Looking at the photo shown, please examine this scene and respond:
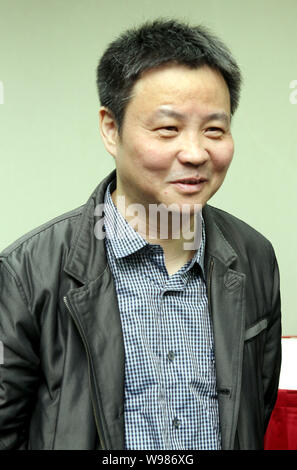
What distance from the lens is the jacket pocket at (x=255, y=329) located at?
134cm

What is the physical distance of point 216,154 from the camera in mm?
1206

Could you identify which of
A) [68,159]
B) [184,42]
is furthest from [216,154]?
[68,159]

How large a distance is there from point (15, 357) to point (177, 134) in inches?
20.6

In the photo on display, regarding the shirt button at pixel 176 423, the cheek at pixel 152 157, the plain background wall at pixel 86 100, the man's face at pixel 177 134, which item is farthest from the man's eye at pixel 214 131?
the plain background wall at pixel 86 100

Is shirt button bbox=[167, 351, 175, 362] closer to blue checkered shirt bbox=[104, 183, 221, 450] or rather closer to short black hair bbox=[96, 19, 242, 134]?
blue checkered shirt bbox=[104, 183, 221, 450]

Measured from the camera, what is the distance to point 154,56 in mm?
1191

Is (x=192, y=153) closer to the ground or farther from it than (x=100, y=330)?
farther from it

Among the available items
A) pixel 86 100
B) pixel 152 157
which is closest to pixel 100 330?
pixel 152 157

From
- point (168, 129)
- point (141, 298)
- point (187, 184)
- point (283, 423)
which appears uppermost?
point (168, 129)

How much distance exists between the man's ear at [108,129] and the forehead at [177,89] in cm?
10

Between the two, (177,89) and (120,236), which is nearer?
(177,89)

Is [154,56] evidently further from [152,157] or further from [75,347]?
[75,347]
